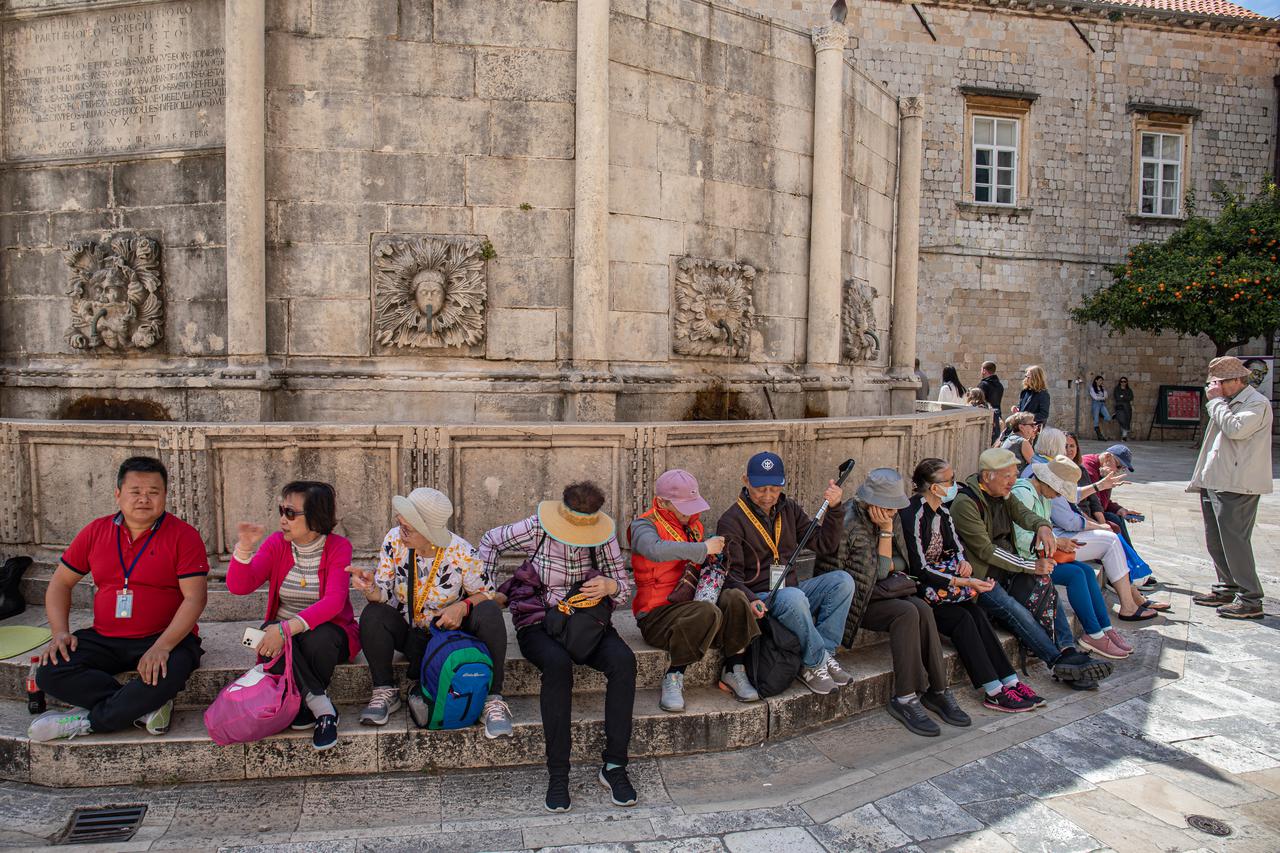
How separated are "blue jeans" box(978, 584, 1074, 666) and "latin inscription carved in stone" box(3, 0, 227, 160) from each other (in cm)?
679

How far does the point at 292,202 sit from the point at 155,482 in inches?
118

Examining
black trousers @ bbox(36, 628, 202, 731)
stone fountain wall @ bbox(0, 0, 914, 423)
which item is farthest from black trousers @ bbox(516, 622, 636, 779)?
stone fountain wall @ bbox(0, 0, 914, 423)

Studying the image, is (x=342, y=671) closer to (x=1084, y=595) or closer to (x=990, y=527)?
(x=990, y=527)

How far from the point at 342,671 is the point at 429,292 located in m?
3.13

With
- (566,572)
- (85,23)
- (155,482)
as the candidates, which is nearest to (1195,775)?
(566,572)

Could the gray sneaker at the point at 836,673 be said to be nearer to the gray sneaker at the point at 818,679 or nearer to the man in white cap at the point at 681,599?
the gray sneaker at the point at 818,679

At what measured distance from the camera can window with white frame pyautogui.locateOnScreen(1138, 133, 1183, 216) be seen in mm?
26688

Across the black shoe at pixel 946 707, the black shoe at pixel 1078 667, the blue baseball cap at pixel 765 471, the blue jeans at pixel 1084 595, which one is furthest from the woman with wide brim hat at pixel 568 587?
the blue jeans at pixel 1084 595

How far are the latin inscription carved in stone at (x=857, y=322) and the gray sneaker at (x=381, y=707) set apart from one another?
20.1ft

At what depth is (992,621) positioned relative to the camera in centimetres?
640

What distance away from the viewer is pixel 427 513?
4684mm

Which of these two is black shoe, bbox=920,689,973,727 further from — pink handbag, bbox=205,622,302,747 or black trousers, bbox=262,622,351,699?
pink handbag, bbox=205,622,302,747

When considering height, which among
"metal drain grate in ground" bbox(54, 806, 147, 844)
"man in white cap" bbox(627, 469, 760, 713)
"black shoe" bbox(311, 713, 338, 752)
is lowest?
"metal drain grate in ground" bbox(54, 806, 147, 844)

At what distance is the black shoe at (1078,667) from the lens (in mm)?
5961
